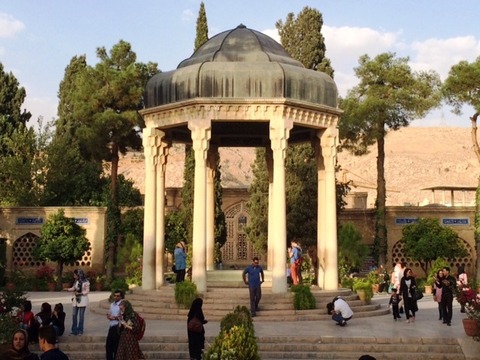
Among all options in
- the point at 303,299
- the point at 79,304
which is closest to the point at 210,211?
the point at 303,299

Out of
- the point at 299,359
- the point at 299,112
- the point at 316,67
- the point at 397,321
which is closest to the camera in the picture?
the point at 299,359

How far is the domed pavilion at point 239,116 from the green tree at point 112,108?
Result: 12064 millimetres

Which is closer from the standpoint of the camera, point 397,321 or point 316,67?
point 397,321

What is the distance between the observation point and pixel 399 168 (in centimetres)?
8606

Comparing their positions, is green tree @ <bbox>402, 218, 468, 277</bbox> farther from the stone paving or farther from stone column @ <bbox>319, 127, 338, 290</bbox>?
stone column @ <bbox>319, 127, 338, 290</bbox>

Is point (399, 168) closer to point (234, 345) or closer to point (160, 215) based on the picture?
point (160, 215)

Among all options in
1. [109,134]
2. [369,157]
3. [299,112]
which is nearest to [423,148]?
[369,157]

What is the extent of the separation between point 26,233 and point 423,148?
267 ft

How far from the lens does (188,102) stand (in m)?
18.1

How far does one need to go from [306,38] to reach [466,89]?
27.2ft

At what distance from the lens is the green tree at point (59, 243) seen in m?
30.9

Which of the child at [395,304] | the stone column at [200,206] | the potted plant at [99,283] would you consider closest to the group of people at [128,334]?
the stone column at [200,206]

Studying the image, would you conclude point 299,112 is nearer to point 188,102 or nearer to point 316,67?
point 188,102

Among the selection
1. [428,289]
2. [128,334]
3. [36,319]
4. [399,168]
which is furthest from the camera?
[399,168]
